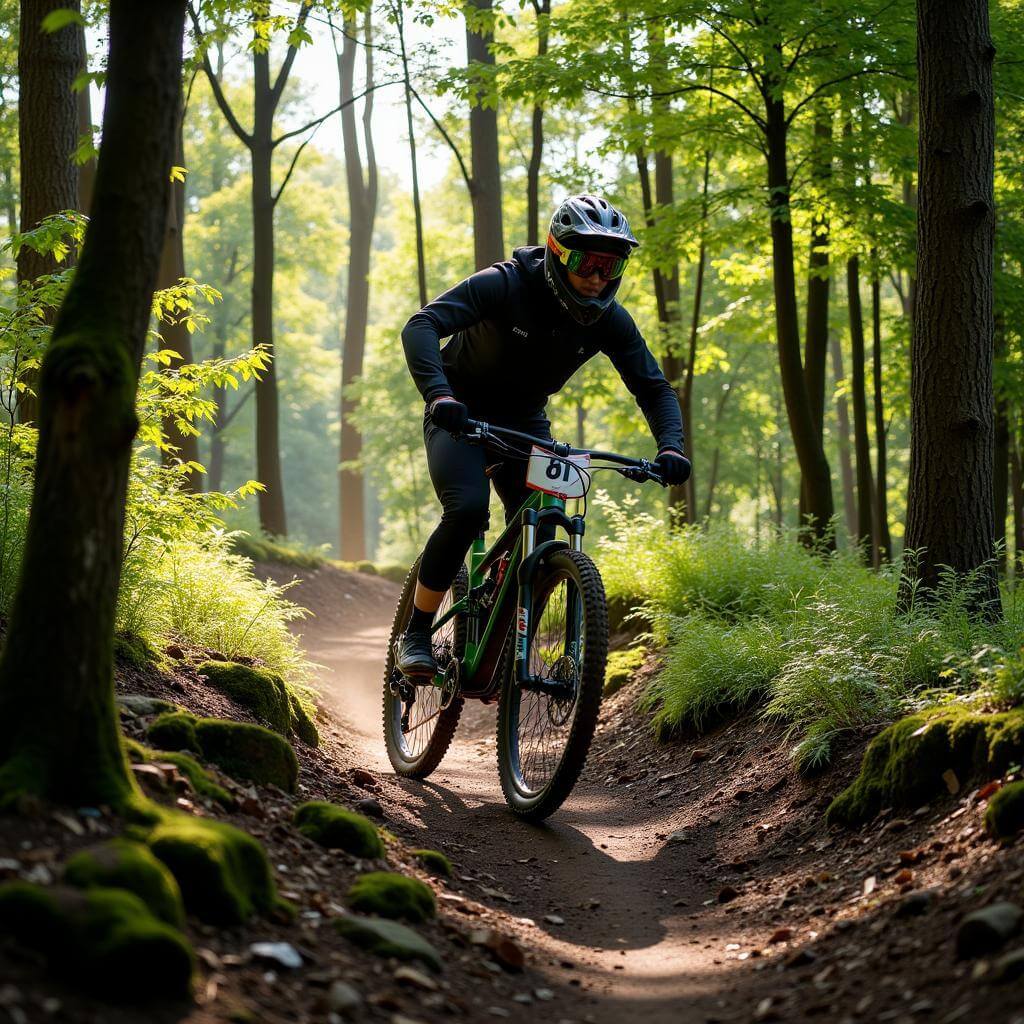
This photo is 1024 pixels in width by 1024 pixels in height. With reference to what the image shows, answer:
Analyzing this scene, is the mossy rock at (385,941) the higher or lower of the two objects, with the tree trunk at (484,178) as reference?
lower

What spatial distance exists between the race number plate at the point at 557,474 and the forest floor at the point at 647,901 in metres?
1.79

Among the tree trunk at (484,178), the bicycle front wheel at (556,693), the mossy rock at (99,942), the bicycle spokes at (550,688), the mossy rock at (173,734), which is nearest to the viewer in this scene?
the mossy rock at (99,942)

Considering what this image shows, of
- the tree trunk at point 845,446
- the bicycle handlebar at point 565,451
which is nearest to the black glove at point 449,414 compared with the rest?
the bicycle handlebar at point 565,451

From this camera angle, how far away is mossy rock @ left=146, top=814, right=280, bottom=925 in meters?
3.17

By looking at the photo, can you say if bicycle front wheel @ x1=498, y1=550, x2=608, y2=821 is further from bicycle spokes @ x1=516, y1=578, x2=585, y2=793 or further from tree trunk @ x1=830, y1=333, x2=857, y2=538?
tree trunk @ x1=830, y1=333, x2=857, y2=538

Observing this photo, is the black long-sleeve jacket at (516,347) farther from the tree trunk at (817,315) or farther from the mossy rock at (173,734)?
the tree trunk at (817,315)

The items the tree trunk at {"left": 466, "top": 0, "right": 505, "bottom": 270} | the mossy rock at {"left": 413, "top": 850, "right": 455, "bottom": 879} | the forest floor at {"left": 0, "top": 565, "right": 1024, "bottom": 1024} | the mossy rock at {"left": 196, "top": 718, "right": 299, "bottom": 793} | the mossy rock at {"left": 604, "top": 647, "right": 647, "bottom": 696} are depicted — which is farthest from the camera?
the tree trunk at {"left": 466, "top": 0, "right": 505, "bottom": 270}

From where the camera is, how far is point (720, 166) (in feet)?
51.1

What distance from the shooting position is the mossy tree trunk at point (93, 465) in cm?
326

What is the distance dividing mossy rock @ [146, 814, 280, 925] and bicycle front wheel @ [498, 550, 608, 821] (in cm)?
209

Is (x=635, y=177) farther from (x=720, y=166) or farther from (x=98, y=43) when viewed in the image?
(x=98, y=43)

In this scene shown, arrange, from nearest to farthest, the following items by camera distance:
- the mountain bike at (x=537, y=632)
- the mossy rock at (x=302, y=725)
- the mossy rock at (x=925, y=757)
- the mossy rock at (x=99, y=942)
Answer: the mossy rock at (x=99, y=942) < the mossy rock at (x=925, y=757) < the mountain bike at (x=537, y=632) < the mossy rock at (x=302, y=725)

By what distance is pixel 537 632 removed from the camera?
5.80 m

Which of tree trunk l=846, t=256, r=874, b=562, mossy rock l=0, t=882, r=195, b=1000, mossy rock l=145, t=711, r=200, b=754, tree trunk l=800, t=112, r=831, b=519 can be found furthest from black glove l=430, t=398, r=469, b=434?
tree trunk l=846, t=256, r=874, b=562
